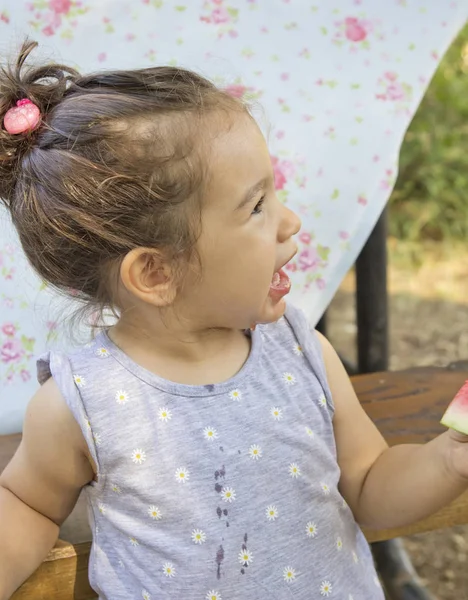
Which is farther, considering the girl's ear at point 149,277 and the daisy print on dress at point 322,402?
the daisy print on dress at point 322,402

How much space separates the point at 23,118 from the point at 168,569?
0.65m

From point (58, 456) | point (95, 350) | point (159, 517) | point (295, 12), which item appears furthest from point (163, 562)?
point (295, 12)

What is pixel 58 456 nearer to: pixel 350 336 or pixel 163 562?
pixel 163 562

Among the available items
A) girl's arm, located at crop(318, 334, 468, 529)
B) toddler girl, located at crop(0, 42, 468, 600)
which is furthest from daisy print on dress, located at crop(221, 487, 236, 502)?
girl's arm, located at crop(318, 334, 468, 529)

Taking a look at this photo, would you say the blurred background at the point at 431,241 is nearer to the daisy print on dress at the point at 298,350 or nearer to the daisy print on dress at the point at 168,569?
the daisy print on dress at the point at 298,350

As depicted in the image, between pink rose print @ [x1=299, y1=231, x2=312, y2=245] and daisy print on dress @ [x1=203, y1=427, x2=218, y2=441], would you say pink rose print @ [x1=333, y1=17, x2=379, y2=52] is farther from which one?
daisy print on dress @ [x1=203, y1=427, x2=218, y2=441]

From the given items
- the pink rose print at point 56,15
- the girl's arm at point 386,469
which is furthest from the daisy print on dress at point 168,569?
the pink rose print at point 56,15

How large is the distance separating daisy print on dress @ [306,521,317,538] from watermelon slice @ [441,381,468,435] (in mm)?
249

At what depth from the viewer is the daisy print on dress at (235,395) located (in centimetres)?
121

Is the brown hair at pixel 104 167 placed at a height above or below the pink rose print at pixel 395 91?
above

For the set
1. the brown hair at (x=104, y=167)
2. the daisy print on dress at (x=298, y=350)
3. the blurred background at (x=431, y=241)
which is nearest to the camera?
the brown hair at (x=104, y=167)

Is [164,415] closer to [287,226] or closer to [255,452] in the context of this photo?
[255,452]

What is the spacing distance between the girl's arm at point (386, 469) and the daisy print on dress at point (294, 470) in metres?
0.12

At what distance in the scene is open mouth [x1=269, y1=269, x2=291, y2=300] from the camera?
46.3 inches
